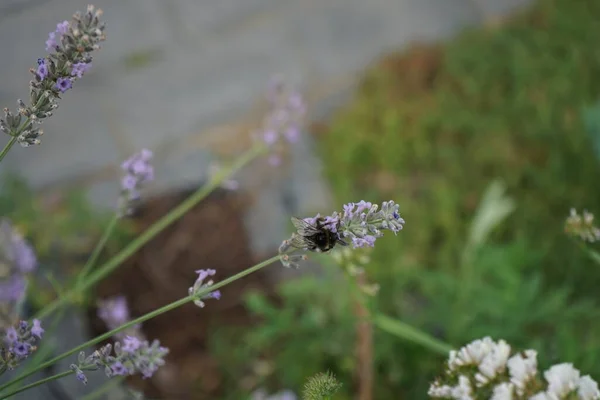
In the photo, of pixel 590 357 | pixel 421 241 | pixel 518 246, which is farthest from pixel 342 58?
pixel 590 357

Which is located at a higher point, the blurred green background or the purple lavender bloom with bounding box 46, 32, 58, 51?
the blurred green background

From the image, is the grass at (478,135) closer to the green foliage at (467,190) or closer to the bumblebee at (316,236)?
the green foliage at (467,190)

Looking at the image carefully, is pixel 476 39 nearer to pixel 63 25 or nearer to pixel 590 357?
pixel 590 357

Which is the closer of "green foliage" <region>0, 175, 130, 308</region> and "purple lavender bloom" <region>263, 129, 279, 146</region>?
"purple lavender bloom" <region>263, 129, 279, 146</region>

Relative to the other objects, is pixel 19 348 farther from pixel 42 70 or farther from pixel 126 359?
pixel 42 70

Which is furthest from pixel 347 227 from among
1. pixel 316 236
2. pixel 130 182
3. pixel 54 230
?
pixel 54 230

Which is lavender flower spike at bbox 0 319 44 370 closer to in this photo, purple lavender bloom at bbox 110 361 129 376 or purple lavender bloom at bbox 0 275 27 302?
purple lavender bloom at bbox 110 361 129 376

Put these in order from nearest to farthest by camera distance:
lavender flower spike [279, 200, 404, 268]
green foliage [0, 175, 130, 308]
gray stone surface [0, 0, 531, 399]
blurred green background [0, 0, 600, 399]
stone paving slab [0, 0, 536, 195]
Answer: lavender flower spike [279, 200, 404, 268] < blurred green background [0, 0, 600, 399] < green foliage [0, 175, 130, 308] < gray stone surface [0, 0, 531, 399] < stone paving slab [0, 0, 536, 195]

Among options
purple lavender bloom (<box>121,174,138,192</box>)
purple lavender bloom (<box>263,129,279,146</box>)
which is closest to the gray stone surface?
purple lavender bloom (<box>263,129,279,146</box>)
